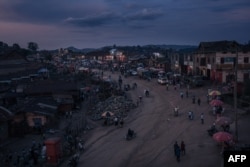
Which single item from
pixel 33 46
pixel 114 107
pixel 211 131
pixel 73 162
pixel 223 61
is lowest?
pixel 114 107

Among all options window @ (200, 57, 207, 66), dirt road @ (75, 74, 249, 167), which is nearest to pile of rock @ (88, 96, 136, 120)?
dirt road @ (75, 74, 249, 167)

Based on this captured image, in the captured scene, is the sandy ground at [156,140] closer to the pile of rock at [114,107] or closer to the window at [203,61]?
the pile of rock at [114,107]

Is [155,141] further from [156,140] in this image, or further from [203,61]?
[203,61]

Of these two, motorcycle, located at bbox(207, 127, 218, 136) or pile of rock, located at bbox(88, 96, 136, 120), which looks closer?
motorcycle, located at bbox(207, 127, 218, 136)

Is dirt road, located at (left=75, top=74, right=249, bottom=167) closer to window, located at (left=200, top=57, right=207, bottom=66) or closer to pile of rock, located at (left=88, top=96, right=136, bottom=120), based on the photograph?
pile of rock, located at (left=88, top=96, right=136, bottom=120)

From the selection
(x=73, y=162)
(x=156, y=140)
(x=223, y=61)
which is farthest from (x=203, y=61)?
(x=73, y=162)

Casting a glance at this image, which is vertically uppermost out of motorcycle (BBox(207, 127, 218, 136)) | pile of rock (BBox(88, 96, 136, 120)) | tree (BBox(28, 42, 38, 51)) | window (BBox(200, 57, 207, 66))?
tree (BBox(28, 42, 38, 51))
